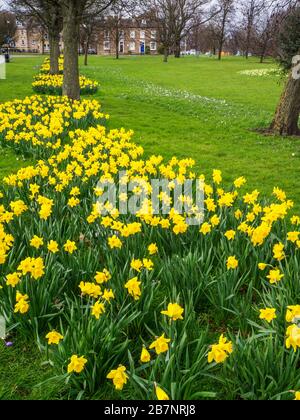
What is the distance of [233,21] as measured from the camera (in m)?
58.7

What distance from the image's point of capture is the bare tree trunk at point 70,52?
13.5 m

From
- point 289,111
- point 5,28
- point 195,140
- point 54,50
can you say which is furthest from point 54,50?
point 5,28

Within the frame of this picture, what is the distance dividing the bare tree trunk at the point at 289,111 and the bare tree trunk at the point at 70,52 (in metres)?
6.69

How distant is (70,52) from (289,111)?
24.0 ft

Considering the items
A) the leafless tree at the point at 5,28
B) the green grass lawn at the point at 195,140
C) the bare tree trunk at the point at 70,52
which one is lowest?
the green grass lawn at the point at 195,140

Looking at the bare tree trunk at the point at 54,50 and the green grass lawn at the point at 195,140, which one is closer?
the green grass lawn at the point at 195,140

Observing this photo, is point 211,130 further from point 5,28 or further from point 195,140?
point 5,28

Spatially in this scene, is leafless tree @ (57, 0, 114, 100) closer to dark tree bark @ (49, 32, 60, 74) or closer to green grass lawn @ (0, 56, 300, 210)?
green grass lawn @ (0, 56, 300, 210)

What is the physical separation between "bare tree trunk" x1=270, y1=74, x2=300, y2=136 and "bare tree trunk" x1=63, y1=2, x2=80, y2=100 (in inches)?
263

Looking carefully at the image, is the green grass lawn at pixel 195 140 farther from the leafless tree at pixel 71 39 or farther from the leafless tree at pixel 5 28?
the leafless tree at pixel 5 28

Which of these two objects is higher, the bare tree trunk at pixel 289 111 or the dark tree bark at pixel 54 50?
the dark tree bark at pixel 54 50

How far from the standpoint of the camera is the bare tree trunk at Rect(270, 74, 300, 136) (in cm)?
1072

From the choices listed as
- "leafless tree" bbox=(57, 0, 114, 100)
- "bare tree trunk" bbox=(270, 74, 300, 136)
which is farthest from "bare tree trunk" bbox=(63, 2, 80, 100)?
"bare tree trunk" bbox=(270, 74, 300, 136)

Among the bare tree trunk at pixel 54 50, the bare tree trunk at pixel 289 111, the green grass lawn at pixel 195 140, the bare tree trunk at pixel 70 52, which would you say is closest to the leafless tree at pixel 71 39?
the bare tree trunk at pixel 70 52
